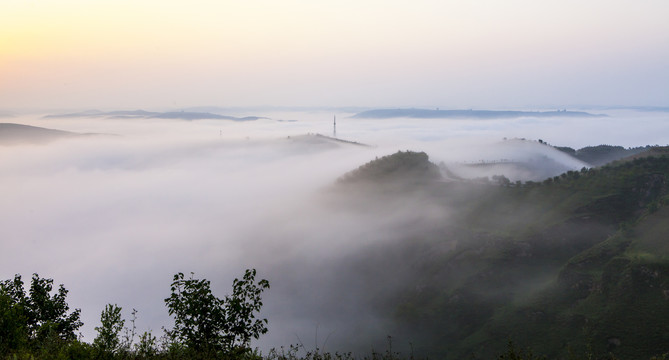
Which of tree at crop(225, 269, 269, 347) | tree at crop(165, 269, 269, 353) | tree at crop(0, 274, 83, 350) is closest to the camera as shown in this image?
tree at crop(165, 269, 269, 353)

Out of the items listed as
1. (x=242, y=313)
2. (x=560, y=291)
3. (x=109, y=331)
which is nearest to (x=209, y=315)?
(x=242, y=313)

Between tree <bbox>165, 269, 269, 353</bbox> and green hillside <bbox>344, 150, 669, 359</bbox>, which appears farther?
green hillside <bbox>344, 150, 669, 359</bbox>

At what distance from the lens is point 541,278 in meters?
174

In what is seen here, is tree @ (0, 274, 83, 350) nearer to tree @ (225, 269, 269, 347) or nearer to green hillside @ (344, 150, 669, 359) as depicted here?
tree @ (225, 269, 269, 347)

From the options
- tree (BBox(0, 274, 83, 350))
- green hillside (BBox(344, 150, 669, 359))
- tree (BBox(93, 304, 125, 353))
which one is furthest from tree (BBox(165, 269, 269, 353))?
green hillside (BBox(344, 150, 669, 359))

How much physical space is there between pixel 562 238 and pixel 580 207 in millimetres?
19455

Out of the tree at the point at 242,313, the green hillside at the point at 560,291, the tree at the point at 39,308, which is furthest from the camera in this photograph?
the green hillside at the point at 560,291

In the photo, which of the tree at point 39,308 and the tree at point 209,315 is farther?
the tree at point 39,308

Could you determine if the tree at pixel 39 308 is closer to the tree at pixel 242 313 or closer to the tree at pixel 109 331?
the tree at pixel 109 331

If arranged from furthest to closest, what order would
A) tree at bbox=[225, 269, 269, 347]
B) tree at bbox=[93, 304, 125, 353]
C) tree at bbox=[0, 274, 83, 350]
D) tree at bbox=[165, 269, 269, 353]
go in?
tree at bbox=[0, 274, 83, 350] < tree at bbox=[93, 304, 125, 353] < tree at bbox=[225, 269, 269, 347] < tree at bbox=[165, 269, 269, 353]

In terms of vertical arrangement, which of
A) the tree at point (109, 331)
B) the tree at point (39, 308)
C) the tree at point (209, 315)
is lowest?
the tree at point (39, 308)

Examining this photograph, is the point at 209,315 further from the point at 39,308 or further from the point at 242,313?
the point at 39,308

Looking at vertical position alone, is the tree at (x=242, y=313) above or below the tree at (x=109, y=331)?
above

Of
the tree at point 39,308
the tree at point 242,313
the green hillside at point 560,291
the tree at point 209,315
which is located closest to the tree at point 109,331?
the tree at point 209,315
